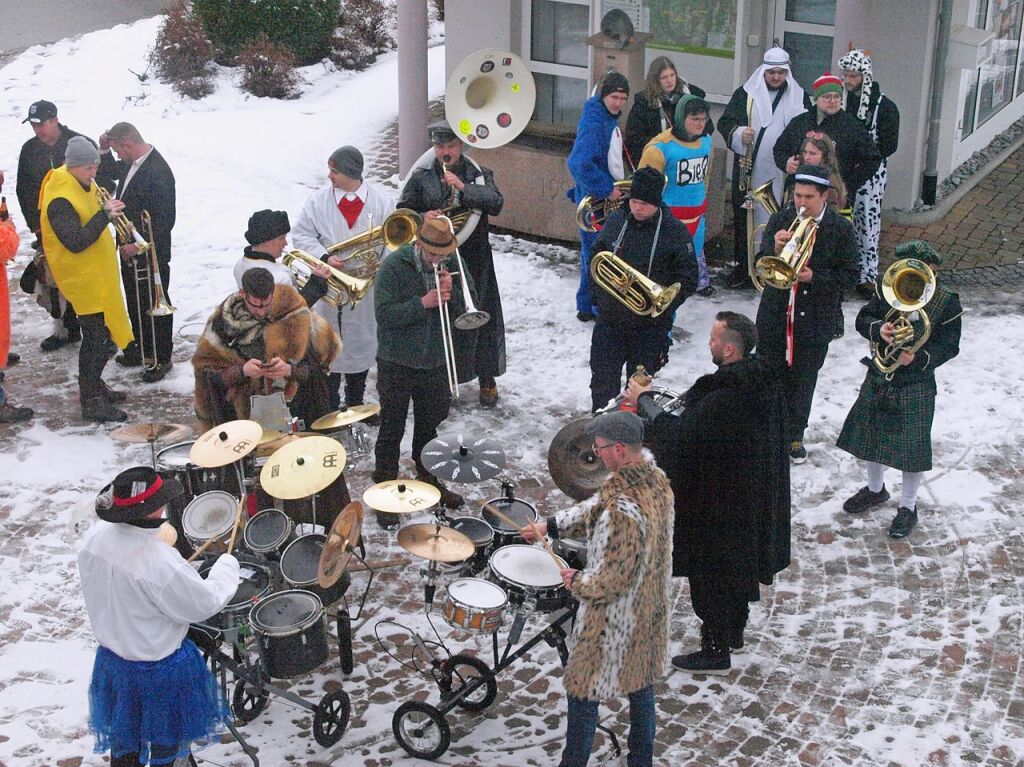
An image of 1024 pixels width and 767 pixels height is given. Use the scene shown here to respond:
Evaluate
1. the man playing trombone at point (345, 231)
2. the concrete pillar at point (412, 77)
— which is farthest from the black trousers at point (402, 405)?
the concrete pillar at point (412, 77)

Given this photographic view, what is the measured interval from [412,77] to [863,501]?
5.97 metres

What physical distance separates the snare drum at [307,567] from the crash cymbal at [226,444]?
0.49m

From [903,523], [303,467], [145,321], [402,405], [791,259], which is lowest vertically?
[903,523]

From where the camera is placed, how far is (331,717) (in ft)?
20.1

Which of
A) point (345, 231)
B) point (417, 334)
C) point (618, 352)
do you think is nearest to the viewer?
point (417, 334)

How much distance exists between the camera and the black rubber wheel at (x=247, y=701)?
20.3ft

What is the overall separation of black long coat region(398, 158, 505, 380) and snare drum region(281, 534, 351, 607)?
2.71 m

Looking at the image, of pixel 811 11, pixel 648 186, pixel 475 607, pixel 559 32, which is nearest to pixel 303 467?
pixel 475 607

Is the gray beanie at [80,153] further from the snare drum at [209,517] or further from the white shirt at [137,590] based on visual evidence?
the white shirt at [137,590]

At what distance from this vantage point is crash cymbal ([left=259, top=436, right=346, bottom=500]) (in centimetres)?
603

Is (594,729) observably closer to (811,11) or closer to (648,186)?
(648,186)

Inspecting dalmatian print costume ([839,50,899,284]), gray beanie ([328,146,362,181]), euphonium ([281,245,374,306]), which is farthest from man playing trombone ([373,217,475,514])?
dalmatian print costume ([839,50,899,284])

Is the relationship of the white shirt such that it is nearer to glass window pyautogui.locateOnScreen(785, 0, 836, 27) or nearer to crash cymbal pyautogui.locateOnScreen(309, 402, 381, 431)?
crash cymbal pyautogui.locateOnScreen(309, 402, 381, 431)

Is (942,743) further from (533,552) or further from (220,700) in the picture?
(220,700)
